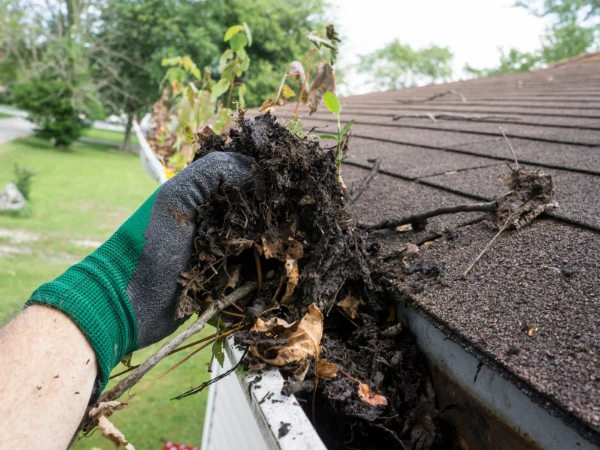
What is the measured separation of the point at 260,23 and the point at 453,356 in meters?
24.4

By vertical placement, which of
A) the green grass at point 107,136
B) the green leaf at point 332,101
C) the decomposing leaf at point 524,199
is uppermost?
the green leaf at point 332,101

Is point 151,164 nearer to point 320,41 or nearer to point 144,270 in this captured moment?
point 320,41

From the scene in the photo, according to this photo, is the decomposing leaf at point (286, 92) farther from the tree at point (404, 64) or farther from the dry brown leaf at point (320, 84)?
the tree at point (404, 64)

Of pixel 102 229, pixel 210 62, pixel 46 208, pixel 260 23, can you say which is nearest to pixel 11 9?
pixel 210 62

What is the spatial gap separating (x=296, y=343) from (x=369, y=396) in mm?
186

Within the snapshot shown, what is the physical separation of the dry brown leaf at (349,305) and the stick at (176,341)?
0.72ft

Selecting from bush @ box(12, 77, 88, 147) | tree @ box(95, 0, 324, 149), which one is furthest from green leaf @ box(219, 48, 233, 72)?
bush @ box(12, 77, 88, 147)

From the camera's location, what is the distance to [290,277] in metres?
1.05

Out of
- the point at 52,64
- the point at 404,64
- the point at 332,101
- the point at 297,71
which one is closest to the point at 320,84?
the point at 297,71

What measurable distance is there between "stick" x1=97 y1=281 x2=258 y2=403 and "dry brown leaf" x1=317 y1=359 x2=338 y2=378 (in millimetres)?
274

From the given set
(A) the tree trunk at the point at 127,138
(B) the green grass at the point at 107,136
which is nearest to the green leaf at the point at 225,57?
(A) the tree trunk at the point at 127,138

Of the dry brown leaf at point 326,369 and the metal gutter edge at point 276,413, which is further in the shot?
the dry brown leaf at point 326,369

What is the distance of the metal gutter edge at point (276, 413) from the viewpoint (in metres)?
0.73

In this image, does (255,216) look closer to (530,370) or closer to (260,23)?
(530,370)
